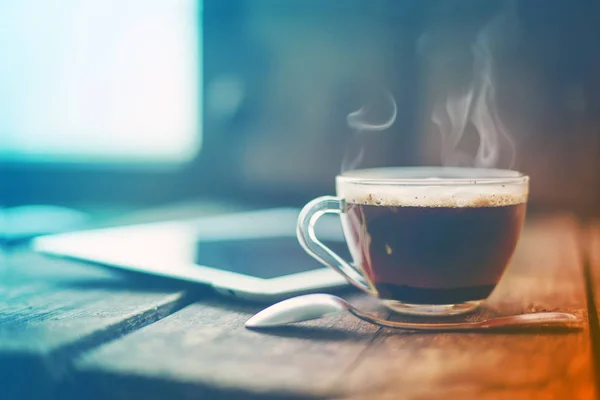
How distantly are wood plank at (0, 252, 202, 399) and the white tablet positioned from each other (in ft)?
0.09

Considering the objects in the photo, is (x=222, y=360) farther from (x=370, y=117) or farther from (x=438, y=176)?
(x=370, y=117)

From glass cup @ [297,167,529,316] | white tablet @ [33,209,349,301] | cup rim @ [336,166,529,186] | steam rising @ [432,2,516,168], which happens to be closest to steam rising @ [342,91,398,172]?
steam rising @ [432,2,516,168]

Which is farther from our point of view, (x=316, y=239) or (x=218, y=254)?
(x=218, y=254)

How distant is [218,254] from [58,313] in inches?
10.4

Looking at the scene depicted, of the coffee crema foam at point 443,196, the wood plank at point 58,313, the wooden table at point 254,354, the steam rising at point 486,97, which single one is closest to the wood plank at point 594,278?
the wooden table at point 254,354

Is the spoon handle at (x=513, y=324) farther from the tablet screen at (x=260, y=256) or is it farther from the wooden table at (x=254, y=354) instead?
the tablet screen at (x=260, y=256)

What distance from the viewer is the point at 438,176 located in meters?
0.68

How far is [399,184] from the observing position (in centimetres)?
55

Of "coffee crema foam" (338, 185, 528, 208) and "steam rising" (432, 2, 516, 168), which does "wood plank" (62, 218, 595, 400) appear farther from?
"steam rising" (432, 2, 516, 168)

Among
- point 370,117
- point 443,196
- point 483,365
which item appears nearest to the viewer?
point 483,365

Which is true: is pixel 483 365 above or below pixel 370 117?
below

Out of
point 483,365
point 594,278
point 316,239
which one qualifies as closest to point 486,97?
point 594,278

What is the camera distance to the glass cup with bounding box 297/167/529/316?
1.78 ft

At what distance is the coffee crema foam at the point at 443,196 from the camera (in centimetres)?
54
